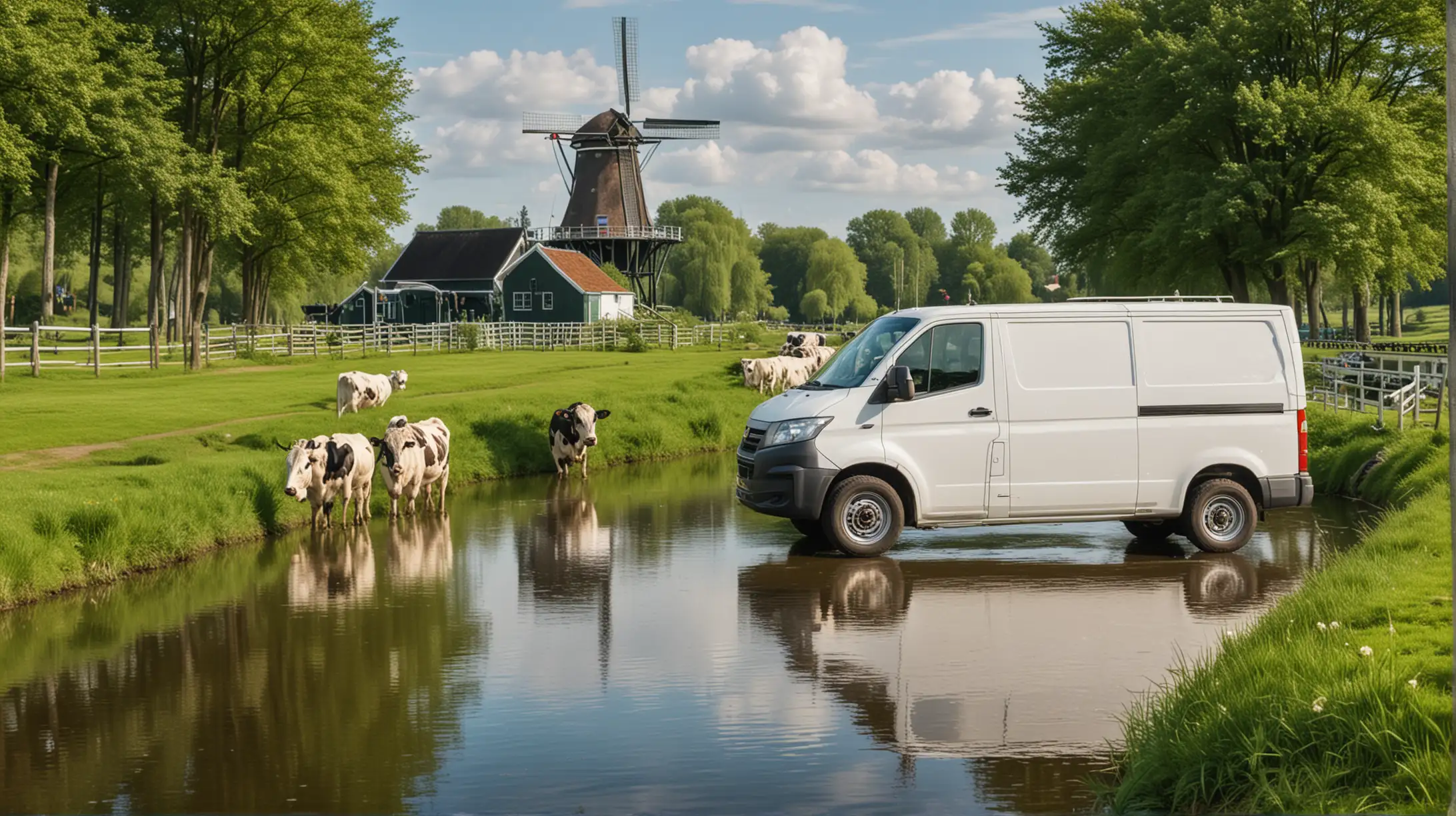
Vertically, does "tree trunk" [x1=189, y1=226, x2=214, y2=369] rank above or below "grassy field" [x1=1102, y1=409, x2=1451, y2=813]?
above

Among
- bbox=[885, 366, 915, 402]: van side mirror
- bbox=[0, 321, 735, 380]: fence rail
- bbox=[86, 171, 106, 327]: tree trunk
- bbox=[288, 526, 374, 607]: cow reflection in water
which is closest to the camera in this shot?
bbox=[288, 526, 374, 607]: cow reflection in water

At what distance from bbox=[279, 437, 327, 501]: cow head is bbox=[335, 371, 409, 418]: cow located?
35.8 ft

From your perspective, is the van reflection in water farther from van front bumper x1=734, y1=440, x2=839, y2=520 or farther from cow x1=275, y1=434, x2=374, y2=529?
cow x1=275, y1=434, x2=374, y2=529

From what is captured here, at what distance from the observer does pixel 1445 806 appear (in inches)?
213

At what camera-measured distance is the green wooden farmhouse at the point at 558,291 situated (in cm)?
8225

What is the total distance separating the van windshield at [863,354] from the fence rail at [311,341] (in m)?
27.0

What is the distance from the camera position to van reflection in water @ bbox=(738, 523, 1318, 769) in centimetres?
835

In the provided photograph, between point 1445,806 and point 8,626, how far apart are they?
11074mm

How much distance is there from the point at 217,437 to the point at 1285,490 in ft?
51.6

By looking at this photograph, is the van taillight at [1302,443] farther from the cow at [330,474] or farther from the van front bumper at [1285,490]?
the cow at [330,474]

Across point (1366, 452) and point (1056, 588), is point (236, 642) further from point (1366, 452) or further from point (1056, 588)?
point (1366, 452)

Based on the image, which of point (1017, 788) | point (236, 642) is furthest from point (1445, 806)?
point (236, 642)

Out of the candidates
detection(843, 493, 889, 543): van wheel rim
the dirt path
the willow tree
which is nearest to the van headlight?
detection(843, 493, 889, 543): van wheel rim

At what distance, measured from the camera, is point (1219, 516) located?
15047 mm
